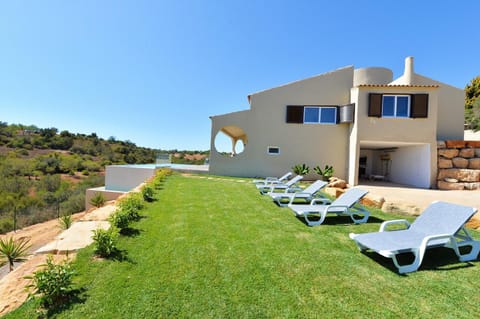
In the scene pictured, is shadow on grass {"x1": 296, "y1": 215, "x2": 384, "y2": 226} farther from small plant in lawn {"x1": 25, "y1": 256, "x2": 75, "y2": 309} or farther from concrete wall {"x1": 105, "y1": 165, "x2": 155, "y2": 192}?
concrete wall {"x1": 105, "y1": 165, "x2": 155, "y2": 192}

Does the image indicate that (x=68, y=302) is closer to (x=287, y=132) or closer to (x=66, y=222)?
(x=66, y=222)

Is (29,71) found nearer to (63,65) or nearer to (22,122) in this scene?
(63,65)

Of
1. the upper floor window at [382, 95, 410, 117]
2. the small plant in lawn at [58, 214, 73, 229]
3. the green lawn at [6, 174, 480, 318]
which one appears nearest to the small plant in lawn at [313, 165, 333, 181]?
the upper floor window at [382, 95, 410, 117]

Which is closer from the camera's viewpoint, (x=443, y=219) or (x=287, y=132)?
(x=443, y=219)

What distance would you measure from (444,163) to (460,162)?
67 centimetres

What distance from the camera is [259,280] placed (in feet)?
9.18

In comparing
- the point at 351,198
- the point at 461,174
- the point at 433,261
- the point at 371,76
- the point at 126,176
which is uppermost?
the point at 371,76

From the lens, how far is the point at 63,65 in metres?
13.9

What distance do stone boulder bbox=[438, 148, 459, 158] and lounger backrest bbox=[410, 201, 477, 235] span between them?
10.5 meters

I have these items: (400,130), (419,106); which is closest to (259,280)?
(400,130)

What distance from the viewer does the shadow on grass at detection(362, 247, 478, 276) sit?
10.6ft

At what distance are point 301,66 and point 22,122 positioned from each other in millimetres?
50102

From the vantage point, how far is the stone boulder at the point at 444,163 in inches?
456

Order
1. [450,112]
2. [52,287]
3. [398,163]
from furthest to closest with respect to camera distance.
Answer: [398,163] < [450,112] < [52,287]
